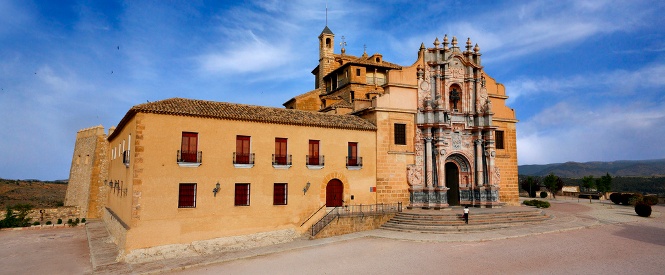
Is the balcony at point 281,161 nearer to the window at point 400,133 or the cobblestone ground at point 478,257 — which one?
the cobblestone ground at point 478,257

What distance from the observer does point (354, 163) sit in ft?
80.2

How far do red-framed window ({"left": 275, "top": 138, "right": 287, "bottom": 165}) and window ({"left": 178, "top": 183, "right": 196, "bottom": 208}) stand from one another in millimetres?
4675

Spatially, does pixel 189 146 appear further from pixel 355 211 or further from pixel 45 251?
pixel 355 211

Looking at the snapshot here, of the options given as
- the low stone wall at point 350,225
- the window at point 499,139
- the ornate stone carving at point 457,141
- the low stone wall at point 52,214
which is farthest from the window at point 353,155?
the low stone wall at point 52,214

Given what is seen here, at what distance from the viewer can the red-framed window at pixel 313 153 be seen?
892 inches

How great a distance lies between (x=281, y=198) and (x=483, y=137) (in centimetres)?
1594

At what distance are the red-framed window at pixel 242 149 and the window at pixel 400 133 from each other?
10.5 metres

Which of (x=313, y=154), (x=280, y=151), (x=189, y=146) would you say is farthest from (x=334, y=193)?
(x=189, y=146)

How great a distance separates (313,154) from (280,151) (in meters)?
2.15

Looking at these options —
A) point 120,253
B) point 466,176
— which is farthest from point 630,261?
point 120,253

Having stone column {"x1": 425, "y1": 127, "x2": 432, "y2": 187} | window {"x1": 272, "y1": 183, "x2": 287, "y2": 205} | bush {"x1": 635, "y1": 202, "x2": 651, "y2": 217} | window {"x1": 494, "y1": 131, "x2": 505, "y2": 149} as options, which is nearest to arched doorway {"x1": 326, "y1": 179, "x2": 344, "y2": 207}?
window {"x1": 272, "y1": 183, "x2": 287, "y2": 205}

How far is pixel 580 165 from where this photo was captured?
191 meters

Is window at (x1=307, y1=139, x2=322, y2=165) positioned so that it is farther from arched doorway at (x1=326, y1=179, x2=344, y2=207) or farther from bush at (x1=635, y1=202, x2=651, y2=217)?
bush at (x1=635, y1=202, x2=651, y2=217)

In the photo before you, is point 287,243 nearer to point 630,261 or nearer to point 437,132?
point 437,132
